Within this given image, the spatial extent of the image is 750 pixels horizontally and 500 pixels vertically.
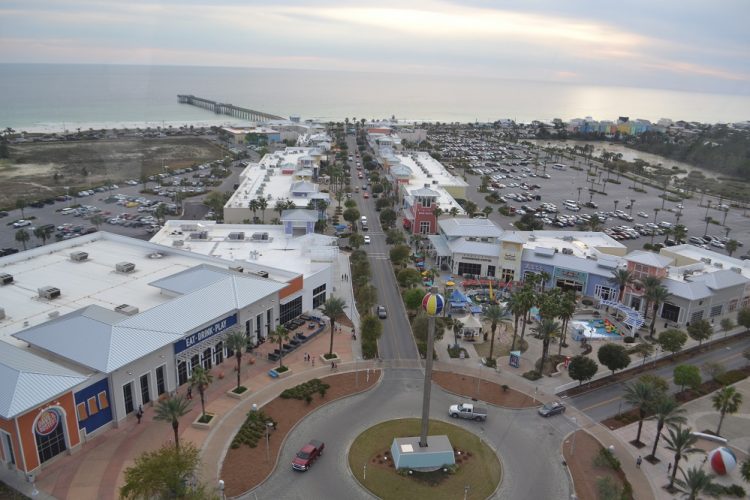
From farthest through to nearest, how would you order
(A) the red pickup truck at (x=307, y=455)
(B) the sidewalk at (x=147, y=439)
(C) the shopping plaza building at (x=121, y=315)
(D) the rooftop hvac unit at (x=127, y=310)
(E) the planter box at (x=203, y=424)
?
(D) the rooftop hvac unit at (x=127, y=310)
(E) the planter box at (x=203, y=424)
(A) the red pickup truck at (x=307, y=455)
(C) the shopping plaza building at (x=121, y=315)
(B) the sidewalk at (x=147, y=439)

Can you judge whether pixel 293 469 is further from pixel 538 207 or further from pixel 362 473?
pixel 538 207

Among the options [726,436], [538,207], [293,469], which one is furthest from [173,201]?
[726,436]

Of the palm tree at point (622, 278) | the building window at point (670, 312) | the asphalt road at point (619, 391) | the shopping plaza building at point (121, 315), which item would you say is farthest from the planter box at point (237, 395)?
the building window at point (670, 312)

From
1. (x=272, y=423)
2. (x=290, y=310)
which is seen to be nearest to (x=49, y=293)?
(x=290, y=310)

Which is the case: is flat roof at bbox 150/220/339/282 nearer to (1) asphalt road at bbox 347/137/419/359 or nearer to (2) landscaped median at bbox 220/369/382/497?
(1) asphalt road at bbox 347/137/419/359

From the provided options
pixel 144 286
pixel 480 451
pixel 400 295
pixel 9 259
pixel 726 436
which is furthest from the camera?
pixel 400 295

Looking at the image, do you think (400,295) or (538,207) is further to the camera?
(538,207)

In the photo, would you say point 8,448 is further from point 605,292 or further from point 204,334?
point 605,292

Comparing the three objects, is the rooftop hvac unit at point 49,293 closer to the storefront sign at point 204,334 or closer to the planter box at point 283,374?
the storefront sign at point 204,334
